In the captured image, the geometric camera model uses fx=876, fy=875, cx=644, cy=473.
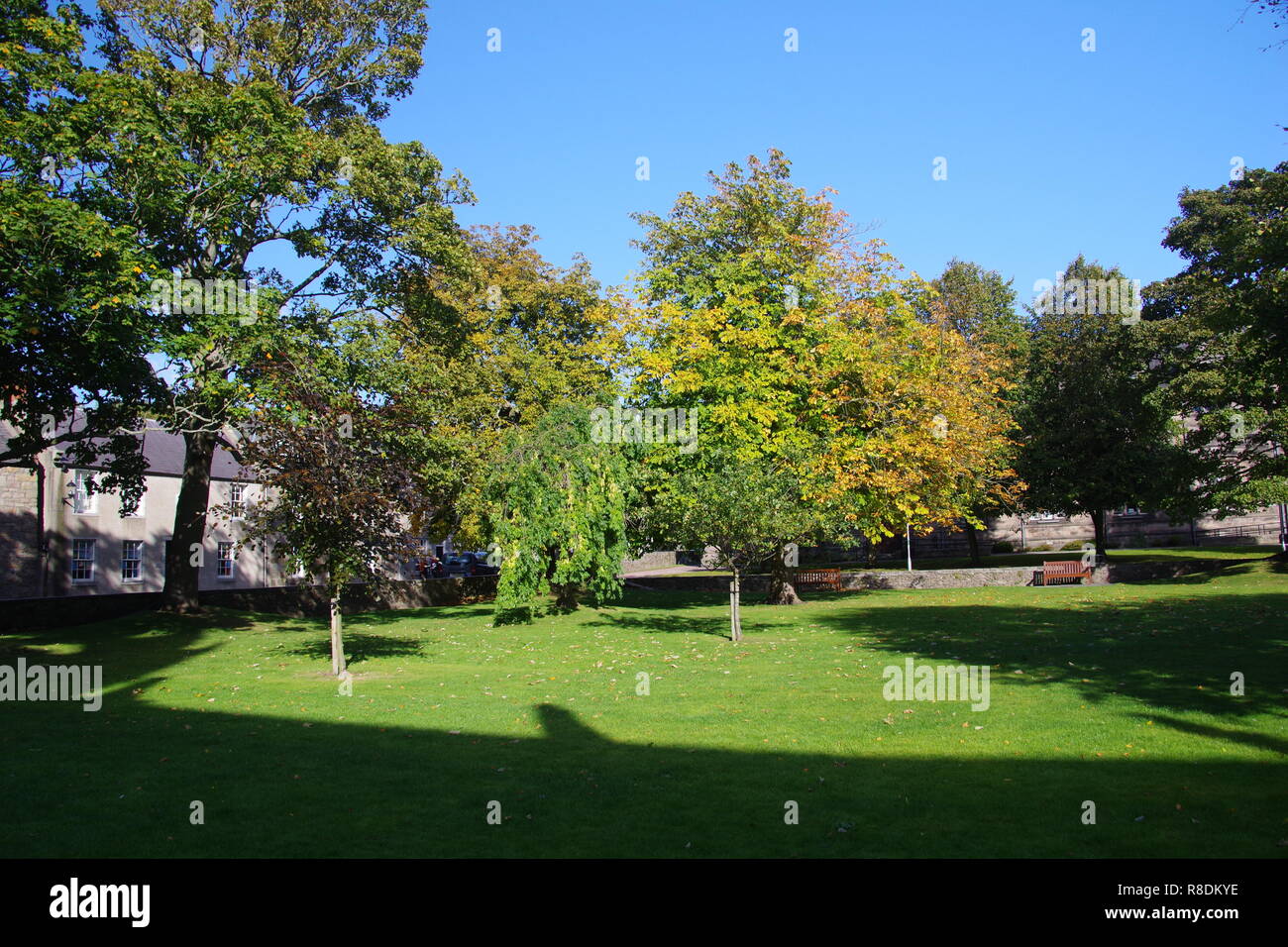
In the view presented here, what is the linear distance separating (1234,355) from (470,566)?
4224 centimetres

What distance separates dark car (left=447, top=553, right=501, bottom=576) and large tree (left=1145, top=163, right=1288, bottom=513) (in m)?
38.0

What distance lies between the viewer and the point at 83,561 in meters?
39.2

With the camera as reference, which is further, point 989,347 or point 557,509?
point 989,347

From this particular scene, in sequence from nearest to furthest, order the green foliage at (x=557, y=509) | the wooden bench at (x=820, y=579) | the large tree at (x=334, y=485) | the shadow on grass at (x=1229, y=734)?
the shadow on grass at (x=1229, y=734) < the large tree at (x=334, y=485) < the green foliage at (x=557, y=509) < the wooden bench at (x=820, y=579)

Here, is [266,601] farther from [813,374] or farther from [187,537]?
[813,374]

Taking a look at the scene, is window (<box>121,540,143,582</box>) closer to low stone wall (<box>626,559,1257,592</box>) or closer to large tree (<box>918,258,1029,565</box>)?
low stone wall (<box>626,559,1257,592</box>)

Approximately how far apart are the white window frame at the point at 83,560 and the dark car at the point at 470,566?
2118 centimetres

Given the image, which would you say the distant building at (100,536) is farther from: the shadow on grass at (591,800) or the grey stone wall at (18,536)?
the shadow on grass at (591,800)

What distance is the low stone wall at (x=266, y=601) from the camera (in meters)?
24.8

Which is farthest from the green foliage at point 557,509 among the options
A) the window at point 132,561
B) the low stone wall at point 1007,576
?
the window at point 132,561

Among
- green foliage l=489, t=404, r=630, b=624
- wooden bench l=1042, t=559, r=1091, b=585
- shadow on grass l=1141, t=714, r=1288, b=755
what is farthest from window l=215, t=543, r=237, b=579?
shadow on grass l=1141, t=714, r=1288, b=755

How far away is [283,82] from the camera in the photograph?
2745 centimetres

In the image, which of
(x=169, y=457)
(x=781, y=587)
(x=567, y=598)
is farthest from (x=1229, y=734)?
(x=169, y=457)
